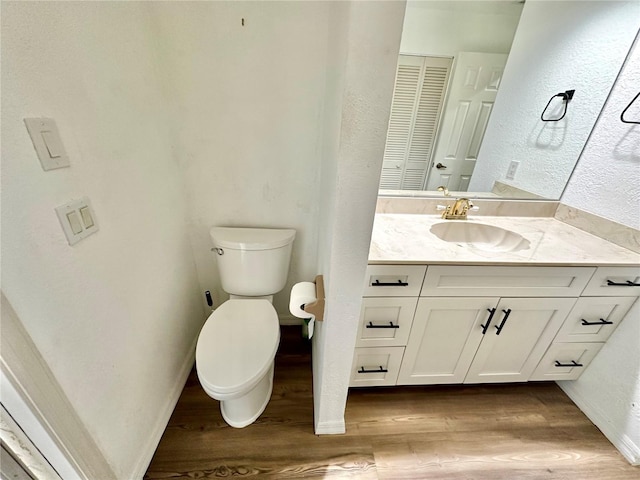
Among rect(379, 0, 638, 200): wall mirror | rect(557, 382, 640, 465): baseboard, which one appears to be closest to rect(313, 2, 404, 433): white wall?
rect(379, 0, 638, 200): wall mirror

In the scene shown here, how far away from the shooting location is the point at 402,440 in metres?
1.18

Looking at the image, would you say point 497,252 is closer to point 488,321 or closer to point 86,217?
point 488,321

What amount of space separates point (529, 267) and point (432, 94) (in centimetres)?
95

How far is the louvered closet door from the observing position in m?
1.25

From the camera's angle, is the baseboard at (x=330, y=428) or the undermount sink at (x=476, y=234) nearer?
the baseboard at (x=330, y=428)

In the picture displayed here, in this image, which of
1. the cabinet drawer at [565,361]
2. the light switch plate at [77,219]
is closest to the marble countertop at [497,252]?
the cabinet drawer at [565,361]

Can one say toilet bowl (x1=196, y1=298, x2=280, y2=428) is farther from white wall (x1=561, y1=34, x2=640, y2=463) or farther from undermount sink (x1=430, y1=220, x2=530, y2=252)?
white wall (x1=561, y1=34, x2=640, y2=463)

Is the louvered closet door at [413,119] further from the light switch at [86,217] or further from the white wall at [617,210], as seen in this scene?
the light switch at [86,217]

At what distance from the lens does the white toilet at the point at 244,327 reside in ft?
3.28

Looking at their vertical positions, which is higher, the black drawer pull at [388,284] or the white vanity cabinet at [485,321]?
the black drawer pull at [388,284]

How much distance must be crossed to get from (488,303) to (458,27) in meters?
1.30

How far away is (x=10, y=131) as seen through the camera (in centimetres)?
55

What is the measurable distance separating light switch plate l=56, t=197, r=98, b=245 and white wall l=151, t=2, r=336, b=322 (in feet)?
1.96

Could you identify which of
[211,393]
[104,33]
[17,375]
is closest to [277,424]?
[211,393]
